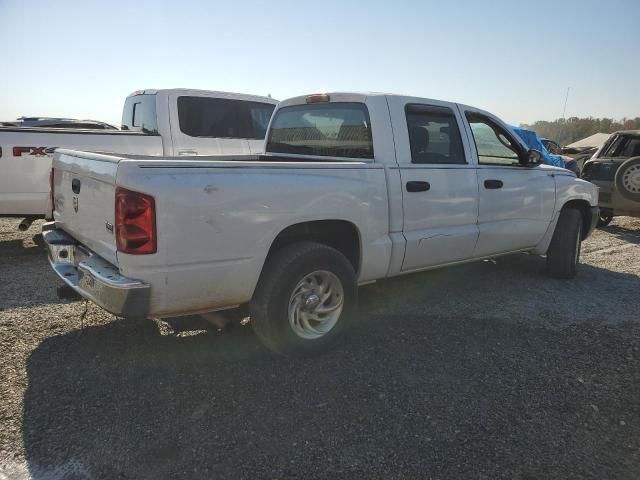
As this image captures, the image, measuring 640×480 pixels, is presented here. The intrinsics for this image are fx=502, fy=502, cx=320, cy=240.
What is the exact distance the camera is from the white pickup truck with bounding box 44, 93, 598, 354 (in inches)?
105

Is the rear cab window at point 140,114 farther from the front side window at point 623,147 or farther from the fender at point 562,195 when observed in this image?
the front side window at point 623,147

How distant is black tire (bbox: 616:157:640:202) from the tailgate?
7637 millimetres

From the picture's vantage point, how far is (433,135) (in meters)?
4.19

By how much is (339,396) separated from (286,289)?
0.72 meters

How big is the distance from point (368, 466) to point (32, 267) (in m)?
4.71

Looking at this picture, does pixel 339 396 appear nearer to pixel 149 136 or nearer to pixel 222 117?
pixel 149 136

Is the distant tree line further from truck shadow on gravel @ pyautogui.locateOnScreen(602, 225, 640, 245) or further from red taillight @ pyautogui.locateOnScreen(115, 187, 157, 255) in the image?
red taillight @ pyautogui.locateOnScreen(115, 187, 157, 255)

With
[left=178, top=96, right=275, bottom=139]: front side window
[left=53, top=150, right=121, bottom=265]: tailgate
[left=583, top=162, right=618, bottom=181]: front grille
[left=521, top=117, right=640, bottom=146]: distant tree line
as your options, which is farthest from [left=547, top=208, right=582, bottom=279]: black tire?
[left=521, top=117, right=640, bottom=146]: distant tree line

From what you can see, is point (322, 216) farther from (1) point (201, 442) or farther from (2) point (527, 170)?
(2) point (527, 170)

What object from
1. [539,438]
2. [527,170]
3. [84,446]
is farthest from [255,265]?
[527,170]

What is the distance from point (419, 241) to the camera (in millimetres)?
3926

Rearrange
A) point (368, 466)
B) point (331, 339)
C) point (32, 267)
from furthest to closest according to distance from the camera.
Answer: point (32, 267)
point (331, 339)
point (368, 466)

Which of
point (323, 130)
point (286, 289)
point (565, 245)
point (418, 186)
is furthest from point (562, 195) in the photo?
point (286, 289)

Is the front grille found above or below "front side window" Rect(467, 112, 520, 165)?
below
